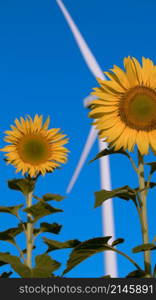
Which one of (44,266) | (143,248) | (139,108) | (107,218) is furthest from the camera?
(107,218)

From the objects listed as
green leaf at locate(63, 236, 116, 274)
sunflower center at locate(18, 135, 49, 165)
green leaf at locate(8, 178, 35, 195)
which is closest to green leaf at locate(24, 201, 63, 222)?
green leaf at locate(8, 178, 35, 195)

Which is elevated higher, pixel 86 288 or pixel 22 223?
pixel 22 223

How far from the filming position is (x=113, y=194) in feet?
13.5

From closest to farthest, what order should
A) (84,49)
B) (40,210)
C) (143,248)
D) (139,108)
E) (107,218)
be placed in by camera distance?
1. (143,248)
2. (139,108)
3. (40,210)
4. (107,218)
5. (84,49)

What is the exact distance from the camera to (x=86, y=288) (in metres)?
3.66

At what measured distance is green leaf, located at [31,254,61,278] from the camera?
175 inches

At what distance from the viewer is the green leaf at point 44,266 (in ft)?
14.6

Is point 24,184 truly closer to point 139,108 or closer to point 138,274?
point 139,108

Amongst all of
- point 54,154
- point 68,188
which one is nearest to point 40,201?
point 54,154

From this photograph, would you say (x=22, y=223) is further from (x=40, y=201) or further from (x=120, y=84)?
(x=120, y=84)

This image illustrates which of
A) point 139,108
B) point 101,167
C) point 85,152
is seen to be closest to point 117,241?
point 139,108

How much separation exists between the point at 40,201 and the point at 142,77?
1.97m

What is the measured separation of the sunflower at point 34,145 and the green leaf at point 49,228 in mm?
734

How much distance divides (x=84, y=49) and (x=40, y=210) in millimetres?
17229
